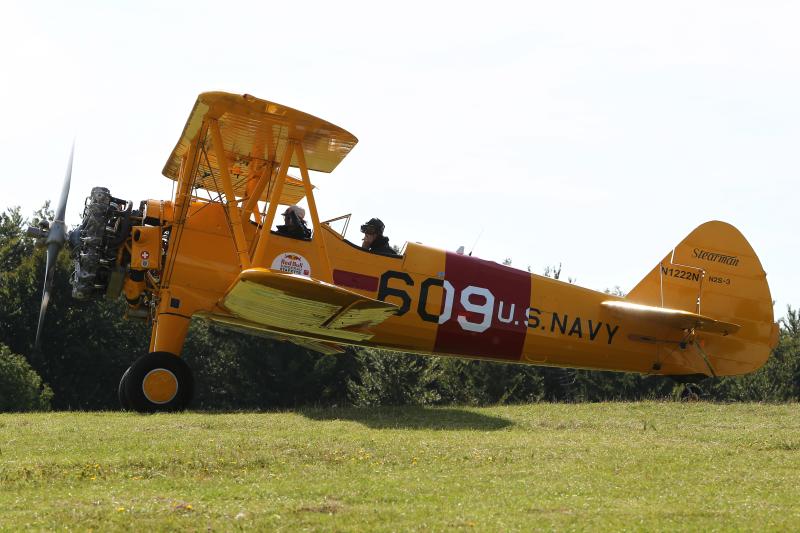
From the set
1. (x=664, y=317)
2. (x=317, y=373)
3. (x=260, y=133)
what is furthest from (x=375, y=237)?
(x=317, y=373)

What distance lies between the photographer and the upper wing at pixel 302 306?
33.3ft

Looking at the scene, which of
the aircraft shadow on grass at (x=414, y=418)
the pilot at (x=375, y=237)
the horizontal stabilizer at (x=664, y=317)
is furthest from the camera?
the horizontal stabilizer at (x=664, y=317)

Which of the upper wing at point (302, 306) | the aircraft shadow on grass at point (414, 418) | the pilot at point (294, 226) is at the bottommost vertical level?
the aircraft shadow on grass at point (414, 418)

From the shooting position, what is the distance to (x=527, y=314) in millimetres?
13422

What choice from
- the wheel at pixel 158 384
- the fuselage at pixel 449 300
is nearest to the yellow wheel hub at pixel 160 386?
the wheel at pixel 158 384

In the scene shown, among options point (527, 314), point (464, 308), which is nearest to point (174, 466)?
point (464, 308)

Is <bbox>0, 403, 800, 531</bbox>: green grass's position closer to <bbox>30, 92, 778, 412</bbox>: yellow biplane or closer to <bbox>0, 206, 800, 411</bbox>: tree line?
<bbox>30, 92, 778, 412</bbox>: yellow biplane

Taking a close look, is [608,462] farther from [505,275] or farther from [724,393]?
[724,393]

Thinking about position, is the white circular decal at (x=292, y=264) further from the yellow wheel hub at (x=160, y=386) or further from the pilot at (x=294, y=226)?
the yellow wheel hub at (x=160, y=386)

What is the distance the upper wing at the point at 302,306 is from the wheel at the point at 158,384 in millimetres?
969

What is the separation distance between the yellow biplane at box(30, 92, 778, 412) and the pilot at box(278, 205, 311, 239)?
8 cm

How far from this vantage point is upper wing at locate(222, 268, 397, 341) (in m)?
10.1

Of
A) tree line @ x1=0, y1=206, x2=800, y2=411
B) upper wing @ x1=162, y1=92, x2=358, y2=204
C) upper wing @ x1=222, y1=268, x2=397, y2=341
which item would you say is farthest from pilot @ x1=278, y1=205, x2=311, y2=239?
tree line @ x1=0, y1=206, x2=800, y2=411

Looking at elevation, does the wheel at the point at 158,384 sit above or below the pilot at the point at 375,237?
below
